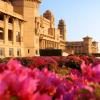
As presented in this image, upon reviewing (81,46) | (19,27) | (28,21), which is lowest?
(81,46)

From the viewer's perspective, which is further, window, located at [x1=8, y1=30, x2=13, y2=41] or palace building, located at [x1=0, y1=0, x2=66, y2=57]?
window, located at [x1=8, y1=30, x2=13, y2=41]

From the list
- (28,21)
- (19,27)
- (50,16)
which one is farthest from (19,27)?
(50,16)

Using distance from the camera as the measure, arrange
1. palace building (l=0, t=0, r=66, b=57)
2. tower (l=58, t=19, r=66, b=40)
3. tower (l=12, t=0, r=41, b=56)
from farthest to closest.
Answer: tower (l=58, t=19, r=66, b=40) → tower (l=12, t=0, r=41, b=56) → palace building (l=0, t=0, r=66, b=57)

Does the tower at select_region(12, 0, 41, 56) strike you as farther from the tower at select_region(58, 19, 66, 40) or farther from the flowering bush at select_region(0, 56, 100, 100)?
the tower at select_region(58, 19, 66, 40)

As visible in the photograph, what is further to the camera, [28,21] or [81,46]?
[81,46]

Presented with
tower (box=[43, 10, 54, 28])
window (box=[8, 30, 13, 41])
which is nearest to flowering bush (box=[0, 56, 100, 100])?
window (box=[8, 30, 13, 41])

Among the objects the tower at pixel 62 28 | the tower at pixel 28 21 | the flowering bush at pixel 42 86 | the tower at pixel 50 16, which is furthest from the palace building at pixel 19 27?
the tower at pixel 62 28

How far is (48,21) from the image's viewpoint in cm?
10444

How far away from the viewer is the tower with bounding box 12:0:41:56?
6347cm

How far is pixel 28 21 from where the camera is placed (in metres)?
64.0

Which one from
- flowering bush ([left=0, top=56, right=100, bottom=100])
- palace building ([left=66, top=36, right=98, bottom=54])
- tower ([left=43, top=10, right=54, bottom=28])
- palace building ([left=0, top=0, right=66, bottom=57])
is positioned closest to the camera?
flowering bush ([left=0, top=56, right=100, bottom=100])

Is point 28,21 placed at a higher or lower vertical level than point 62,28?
lower

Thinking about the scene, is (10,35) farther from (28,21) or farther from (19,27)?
(28,21)

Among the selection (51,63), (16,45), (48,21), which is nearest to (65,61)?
(51,63)
